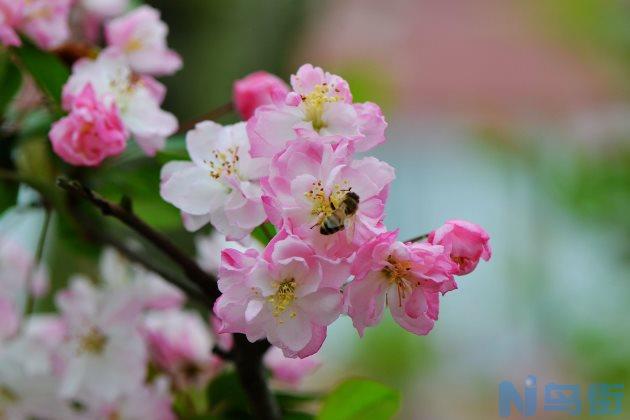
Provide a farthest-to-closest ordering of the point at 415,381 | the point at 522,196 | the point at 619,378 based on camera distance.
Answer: the point at 522,196 < the point at 415,381 < the point at 619,378

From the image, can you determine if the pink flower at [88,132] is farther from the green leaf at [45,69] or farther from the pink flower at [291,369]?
the pink flower at [291,369]

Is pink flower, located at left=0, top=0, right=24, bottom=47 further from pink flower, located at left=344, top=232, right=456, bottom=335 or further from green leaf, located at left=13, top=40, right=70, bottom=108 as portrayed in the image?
pink flower, located at left=344, top=232, right=456, bottom=335

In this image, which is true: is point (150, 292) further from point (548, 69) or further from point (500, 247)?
point (548, 69)

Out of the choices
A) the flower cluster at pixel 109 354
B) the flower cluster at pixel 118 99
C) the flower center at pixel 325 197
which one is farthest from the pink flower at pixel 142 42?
the flower center at pixel 325 197

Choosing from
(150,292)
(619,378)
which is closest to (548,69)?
(619,378)

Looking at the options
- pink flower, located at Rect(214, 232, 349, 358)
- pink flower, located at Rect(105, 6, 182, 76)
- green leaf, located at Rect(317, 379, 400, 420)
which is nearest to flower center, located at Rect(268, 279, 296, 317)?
pink flower, located at Rect(214, 232, 349, 358)

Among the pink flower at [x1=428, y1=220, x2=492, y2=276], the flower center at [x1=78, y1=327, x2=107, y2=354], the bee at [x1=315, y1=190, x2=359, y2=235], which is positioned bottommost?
the flower center at [x1=78, y1=327, x2=107, y2=354]
